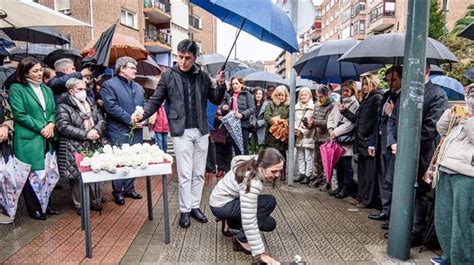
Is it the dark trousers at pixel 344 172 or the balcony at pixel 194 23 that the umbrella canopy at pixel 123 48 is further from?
the balcony at pixel 194 23

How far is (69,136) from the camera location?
4.92 metres

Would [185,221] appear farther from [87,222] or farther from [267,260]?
[267,260]

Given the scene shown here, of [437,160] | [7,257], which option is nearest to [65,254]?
[7,257]

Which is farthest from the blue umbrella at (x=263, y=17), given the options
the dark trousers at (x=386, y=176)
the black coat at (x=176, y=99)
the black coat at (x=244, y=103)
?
the black coat at (x=244, y=103)

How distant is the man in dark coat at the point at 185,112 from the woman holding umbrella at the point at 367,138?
2138 mm

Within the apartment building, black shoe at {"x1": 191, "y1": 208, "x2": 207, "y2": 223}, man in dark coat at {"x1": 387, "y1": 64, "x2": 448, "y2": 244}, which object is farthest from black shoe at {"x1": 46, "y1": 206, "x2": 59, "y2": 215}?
the apartment building

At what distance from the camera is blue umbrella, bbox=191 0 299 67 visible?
3906 mm

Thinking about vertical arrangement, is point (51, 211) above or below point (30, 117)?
below

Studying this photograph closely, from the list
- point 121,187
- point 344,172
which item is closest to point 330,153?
point 344,172

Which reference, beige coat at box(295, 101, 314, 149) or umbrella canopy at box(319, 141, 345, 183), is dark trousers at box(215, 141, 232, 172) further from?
umbrella canopy at box(319, 141, 345, 183)

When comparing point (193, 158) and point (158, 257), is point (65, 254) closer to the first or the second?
point (158, 257)

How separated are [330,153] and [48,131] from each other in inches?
162

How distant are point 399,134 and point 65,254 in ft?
11.6

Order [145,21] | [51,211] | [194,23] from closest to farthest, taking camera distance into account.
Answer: [51,211] → [145,21] → [194,23]
